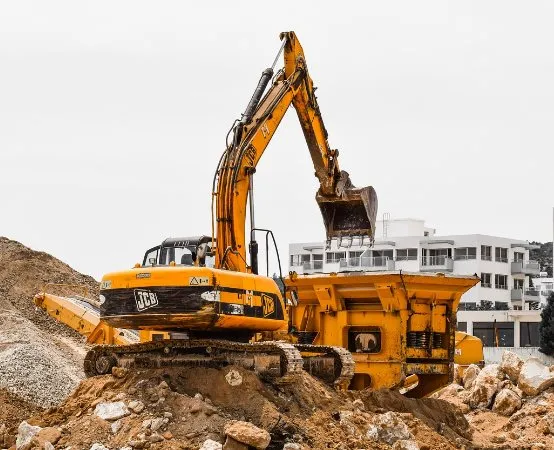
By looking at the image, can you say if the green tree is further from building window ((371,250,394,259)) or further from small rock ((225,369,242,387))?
small rock ((225,369,242,387))

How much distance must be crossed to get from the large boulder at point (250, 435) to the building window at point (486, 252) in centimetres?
5161

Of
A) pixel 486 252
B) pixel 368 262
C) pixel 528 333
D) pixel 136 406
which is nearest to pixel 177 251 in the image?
pixel 136 406

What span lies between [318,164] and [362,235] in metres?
1.33

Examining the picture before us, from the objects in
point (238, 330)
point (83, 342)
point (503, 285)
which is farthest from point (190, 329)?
point (503, 285)

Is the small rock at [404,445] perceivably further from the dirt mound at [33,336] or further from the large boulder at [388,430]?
the dirt mound at [33,336]

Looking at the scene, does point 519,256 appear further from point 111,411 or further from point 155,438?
point 155,438

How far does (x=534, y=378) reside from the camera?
63.5 feet

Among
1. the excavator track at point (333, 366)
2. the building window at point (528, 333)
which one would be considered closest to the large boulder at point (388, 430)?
the excavator track at point (333, 366)

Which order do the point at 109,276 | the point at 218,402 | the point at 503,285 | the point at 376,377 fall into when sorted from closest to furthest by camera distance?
the point at 218,402 < the point at 109,276 < the point at 376,377 < the point at 503,285

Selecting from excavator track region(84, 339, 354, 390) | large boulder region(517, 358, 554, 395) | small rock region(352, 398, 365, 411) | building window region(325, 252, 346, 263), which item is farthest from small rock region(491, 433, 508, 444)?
building window region(325, 252, 346, 263)

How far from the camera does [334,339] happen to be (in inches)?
678

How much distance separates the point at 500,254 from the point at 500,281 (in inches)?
60.0

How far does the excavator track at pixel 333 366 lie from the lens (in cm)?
1496

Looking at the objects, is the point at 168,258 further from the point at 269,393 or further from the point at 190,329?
the point at 269,393
